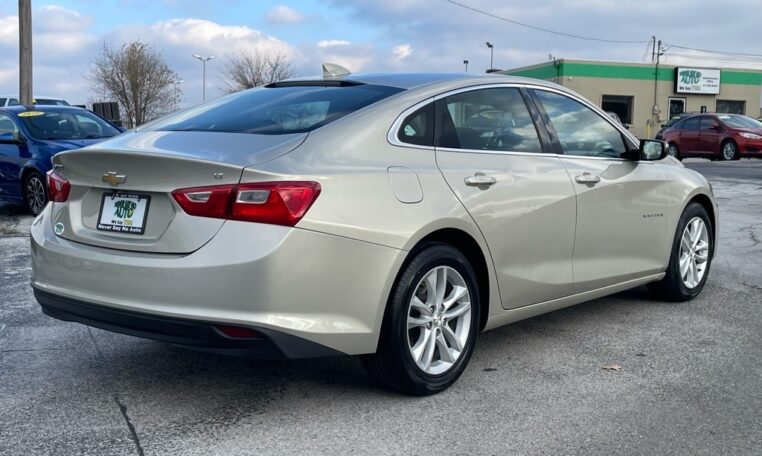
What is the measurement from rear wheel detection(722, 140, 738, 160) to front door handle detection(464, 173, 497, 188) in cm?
2181

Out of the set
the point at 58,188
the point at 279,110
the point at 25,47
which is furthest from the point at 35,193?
the point at 25,47

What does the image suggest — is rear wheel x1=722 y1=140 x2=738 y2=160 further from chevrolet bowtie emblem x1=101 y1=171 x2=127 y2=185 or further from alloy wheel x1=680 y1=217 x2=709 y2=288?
chevrolet bowtie emblem x1=101 y1=171 x2=127 y2=185

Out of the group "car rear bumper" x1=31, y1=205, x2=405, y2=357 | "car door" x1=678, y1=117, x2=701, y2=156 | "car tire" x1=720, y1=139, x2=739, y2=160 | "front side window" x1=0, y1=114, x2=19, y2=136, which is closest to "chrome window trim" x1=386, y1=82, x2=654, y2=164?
"car rear bumper" x1=31, y1=205, x2=405, y2=357

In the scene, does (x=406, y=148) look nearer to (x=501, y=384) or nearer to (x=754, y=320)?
(x=501, y=384)

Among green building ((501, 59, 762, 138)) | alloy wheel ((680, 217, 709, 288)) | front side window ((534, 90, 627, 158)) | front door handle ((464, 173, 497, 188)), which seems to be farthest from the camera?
green building ((501, 59, 762, 138))

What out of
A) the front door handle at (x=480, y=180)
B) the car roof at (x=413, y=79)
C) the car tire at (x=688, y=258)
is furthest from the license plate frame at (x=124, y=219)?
the car tire at (x=688, y=258)

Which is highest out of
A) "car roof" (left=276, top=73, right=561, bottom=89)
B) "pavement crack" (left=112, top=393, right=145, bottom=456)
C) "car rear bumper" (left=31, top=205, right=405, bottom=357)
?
"car roof" (left=276, top=73, right=561, bottom=89)

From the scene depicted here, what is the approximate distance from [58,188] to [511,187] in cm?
229

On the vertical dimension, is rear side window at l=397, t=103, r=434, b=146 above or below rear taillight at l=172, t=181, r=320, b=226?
above

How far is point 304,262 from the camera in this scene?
337 centimetres

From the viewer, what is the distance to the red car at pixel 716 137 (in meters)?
23.5

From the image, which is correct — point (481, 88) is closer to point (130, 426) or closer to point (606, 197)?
point (606, 197)

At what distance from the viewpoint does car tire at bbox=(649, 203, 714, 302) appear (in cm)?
581

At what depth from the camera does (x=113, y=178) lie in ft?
12.1
